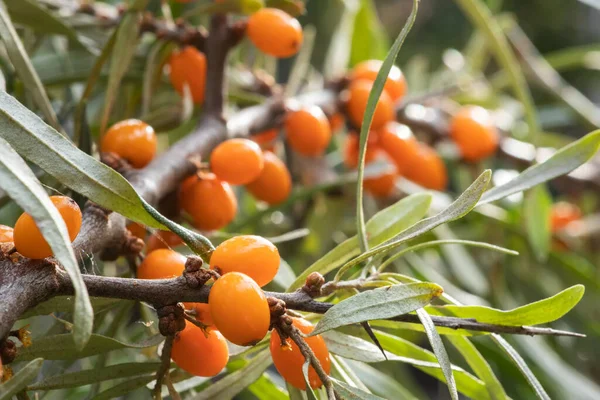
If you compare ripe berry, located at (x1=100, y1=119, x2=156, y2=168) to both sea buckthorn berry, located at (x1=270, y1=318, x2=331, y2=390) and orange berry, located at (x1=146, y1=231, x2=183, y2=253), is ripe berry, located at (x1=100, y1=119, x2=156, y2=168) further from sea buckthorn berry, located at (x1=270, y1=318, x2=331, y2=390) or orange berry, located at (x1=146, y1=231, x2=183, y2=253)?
sea buckthorn berry, located at (x1=270, y1=318, x2=331, y2=390)

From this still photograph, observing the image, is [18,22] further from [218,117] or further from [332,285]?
[332,285]

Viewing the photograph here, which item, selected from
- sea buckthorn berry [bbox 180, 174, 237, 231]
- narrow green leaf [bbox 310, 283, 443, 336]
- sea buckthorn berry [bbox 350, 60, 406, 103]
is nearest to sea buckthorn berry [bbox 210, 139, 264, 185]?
sea buckthorn berry [bbox 180, 174, 237, 231]

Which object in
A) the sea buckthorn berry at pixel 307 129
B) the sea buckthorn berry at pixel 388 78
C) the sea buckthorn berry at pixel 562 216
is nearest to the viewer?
the sea buckthorn berry at pixel 307 129

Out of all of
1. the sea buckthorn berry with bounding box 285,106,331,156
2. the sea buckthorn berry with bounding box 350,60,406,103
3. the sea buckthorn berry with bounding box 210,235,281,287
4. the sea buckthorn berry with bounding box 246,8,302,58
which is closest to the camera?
the sea buckthorn berry with bounding box 210,235,281,287

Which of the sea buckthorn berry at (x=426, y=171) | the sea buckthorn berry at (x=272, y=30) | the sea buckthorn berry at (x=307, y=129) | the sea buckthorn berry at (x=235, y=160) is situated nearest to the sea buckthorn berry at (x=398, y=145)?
the sea buckthorn berry at (x=426, y=171)

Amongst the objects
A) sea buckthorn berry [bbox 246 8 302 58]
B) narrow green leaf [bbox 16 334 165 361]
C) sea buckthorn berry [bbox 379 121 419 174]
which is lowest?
sea buckthorn berry [bbox 379 121 419 174]

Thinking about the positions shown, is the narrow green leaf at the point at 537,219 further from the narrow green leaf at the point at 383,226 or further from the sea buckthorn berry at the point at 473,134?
the narrow green leaf at the point at 383,226
